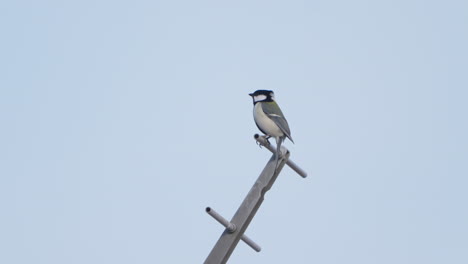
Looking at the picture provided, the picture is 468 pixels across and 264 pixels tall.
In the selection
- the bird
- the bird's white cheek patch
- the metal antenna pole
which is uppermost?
the bird's white cheek patch

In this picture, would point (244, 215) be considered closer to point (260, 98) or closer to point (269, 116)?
point (269, 116)

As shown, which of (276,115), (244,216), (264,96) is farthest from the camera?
(264,96)

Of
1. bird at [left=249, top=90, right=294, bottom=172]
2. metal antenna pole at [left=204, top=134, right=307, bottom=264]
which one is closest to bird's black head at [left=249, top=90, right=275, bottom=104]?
bird at [left=249, top=90, right=294, bottom=172]

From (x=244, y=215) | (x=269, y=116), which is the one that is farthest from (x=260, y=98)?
(x=244, y=215)

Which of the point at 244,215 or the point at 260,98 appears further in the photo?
the point at 260,98

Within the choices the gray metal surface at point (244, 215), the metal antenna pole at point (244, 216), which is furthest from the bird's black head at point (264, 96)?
the gray metal surface at point (244, 215)

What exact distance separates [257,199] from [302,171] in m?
0.75

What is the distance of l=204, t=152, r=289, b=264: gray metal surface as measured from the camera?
6129 millimetres

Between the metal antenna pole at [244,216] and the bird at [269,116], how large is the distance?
366 cm

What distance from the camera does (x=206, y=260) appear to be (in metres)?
6.13

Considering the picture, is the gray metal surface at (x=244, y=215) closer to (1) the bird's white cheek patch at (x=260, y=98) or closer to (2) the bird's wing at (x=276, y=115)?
(2) the bird's wing at (x=276, y=115)

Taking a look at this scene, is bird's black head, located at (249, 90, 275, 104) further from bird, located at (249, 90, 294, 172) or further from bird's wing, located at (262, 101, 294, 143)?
bird's wing, located at (262, 101, 294, 143)

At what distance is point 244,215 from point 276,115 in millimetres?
4931

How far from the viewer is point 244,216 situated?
6281 mm
